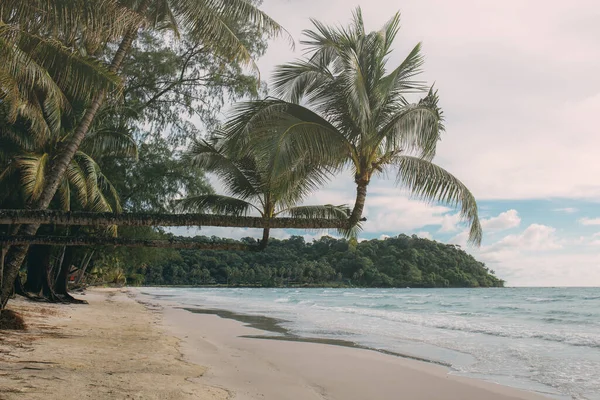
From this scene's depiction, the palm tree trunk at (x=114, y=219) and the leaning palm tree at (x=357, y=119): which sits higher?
the leaning palm tree at (x=357, y=119)

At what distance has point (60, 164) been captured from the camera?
6.40 meters

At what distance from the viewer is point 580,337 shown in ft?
47.3

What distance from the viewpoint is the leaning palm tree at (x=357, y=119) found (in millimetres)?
6770

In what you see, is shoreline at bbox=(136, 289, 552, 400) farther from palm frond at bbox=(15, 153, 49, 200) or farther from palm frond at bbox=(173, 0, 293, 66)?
palm frond at bbox=(173, 0, 293, 66)

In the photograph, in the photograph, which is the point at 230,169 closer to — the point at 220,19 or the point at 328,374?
the point at 220,19

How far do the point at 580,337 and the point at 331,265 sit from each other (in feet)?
205

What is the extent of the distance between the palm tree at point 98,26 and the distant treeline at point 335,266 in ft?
119

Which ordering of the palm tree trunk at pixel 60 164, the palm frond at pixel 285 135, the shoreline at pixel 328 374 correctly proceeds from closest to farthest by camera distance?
the shoreline at pixel 328 374 < the palm tree trunk at pixel 60 164 < the palm frond at pixel 285 135

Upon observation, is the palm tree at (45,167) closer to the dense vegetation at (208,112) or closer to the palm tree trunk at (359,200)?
the dense vegetation at (208,112)

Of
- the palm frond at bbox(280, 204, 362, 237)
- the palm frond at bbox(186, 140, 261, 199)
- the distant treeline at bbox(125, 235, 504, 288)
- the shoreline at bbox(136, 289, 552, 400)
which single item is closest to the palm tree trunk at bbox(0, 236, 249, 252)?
the shoreline at bbox(136, 289, 552, 400)

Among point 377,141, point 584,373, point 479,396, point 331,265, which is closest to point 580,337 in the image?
point 584,373

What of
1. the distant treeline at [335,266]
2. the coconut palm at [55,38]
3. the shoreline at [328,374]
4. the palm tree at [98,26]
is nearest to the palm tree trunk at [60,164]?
the palm tree at [98,26]

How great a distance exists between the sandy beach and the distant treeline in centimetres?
3450

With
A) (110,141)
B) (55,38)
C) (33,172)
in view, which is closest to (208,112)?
(110,141)
